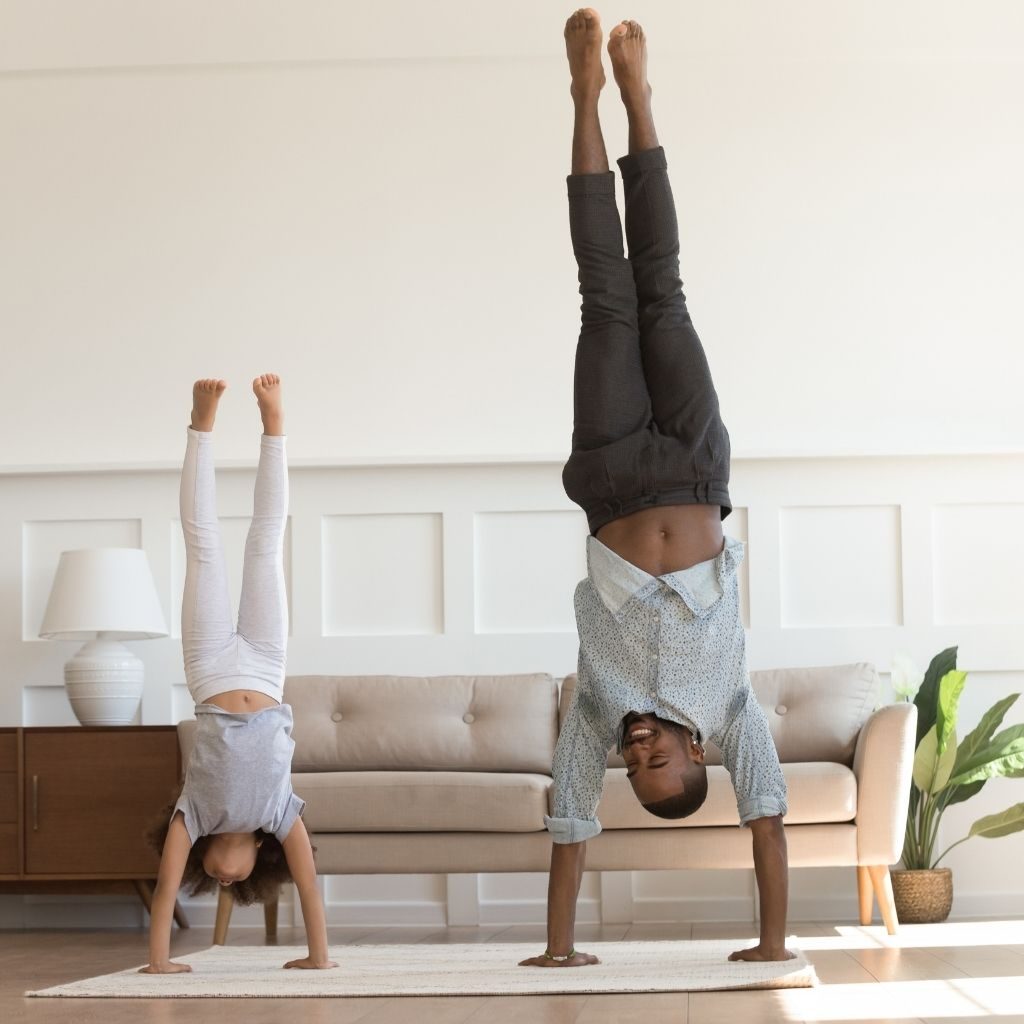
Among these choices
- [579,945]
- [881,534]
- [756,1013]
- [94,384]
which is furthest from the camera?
[94,384]

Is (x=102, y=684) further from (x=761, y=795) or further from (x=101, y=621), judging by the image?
(x=761, y=795)

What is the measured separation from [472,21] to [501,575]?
2157 millimetres

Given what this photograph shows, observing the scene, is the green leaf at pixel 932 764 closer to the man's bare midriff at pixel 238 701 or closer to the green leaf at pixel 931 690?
the green leaf at pixel 931 690

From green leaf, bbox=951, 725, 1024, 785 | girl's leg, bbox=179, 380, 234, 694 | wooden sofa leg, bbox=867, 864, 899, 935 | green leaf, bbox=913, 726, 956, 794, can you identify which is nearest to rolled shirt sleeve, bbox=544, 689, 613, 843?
girl's leg, bbox=179, 380, 234, 694

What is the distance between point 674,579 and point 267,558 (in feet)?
3.87

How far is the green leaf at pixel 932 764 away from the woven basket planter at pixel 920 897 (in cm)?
28

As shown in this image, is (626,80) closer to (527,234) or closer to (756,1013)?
(756,1013)

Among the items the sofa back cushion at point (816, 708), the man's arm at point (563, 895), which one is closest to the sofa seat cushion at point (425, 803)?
the sofa back cushion at point (816, 708)

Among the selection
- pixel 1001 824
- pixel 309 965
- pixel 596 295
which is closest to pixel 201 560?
pixel 309 965

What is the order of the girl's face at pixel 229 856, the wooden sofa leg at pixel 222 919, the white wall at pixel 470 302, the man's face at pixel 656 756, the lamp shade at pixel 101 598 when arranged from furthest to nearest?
the white wall at pixel 470 302 → the lamp shade at pixel 101 598 → the wooden sofa leg at pixel 222 919 → the girl's face at pixel 229 856 → the man's face at pixel 656 756

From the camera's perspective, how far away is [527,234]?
554 cm

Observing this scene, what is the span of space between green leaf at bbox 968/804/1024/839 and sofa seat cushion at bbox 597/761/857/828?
0.70 meters

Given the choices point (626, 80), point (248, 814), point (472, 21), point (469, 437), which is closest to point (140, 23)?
point (472, 21)

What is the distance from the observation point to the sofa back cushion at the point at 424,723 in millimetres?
4707
